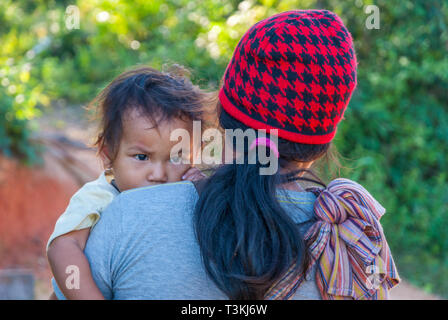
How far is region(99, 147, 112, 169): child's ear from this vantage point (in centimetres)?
211

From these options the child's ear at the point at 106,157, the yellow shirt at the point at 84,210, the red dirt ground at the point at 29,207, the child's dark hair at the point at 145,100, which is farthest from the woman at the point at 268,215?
the red dirt ground at the point at 29,207

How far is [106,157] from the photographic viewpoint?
2.14 m

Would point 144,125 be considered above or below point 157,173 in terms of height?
above

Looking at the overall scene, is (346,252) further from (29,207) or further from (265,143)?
(29,207)

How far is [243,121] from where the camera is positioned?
1.54 meters

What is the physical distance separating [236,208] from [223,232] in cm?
8

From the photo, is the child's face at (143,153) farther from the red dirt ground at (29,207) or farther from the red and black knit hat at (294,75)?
the red dirt ground at (29,207)

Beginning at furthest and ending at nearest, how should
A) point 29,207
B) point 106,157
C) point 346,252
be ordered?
point 29,207, point 106,157, point 346,252

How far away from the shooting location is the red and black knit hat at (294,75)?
1.49m

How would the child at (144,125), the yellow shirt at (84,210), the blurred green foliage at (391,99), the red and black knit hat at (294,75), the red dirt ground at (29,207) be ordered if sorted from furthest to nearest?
the blurred green foliage at (391,99) → the red dirt ground at (29,207) → the child at (144,125) → the yellow shirt at (84,210) → the red and black knit hat at (294,75)

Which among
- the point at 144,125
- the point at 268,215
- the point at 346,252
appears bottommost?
the point at 346,252

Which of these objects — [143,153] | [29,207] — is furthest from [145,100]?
[29,207]

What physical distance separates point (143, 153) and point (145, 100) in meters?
0.20

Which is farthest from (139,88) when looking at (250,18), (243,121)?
(250,18)
